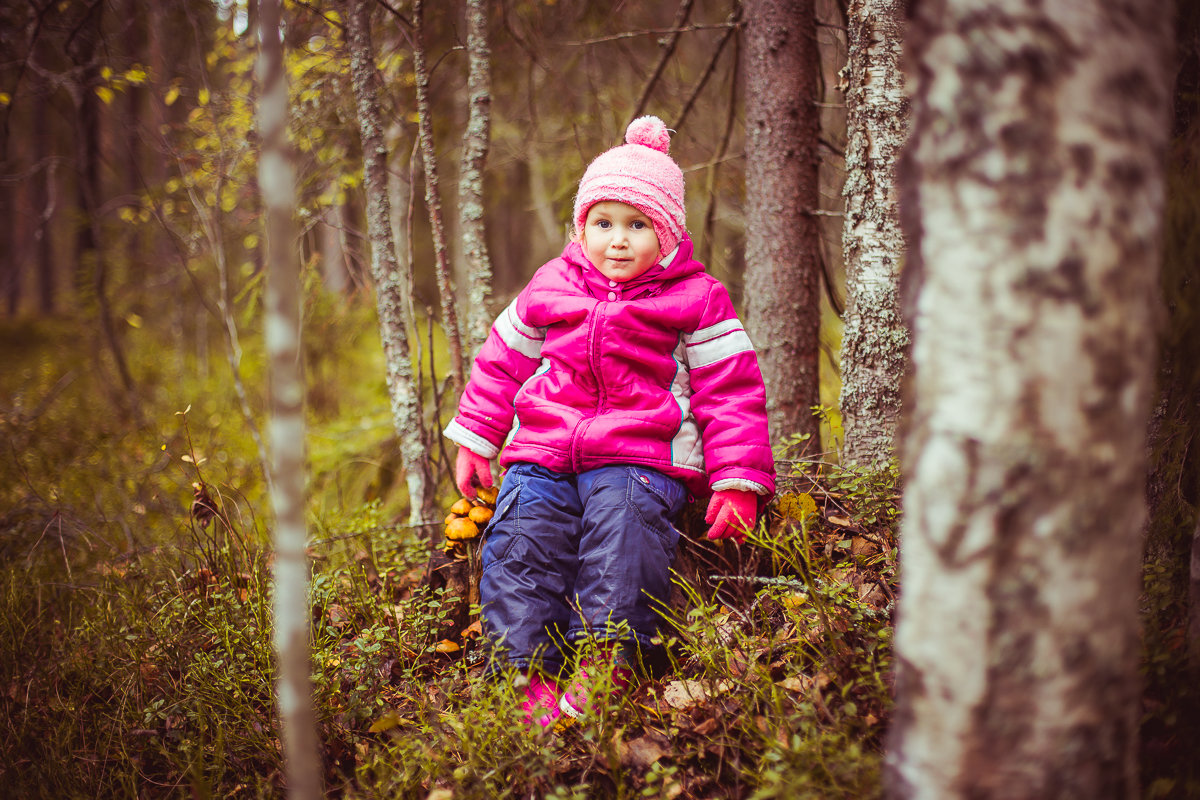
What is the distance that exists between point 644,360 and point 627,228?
0.53 metres

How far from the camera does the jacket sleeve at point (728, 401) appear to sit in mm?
2529

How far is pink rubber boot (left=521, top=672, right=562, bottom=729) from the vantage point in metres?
1.96

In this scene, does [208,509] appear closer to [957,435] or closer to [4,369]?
[957,435]

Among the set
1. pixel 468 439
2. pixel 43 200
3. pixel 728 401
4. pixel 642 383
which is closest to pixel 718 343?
pixel 728 401

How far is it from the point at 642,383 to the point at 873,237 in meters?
1.12

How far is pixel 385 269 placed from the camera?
11.2 ft

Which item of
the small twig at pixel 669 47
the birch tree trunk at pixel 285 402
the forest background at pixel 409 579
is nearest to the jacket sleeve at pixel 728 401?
the forest background at pixel 409 579

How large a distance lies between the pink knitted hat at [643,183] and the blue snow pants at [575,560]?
1.00 m

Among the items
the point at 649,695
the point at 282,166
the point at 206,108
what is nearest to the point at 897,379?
the point at 649,695

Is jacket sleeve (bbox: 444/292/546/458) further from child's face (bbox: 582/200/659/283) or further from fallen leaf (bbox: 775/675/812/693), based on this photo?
fallen leaf (bbox: 775/675/812/693)

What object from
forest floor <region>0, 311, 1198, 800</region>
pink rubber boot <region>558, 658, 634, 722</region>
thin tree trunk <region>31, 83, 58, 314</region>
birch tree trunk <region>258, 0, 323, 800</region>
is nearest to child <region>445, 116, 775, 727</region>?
pink rubber boot <region>558, 658, 634, 722</region>

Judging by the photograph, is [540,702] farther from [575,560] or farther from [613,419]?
[613,419]

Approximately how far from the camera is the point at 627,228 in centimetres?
266

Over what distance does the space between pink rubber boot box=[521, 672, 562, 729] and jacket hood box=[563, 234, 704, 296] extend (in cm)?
149
